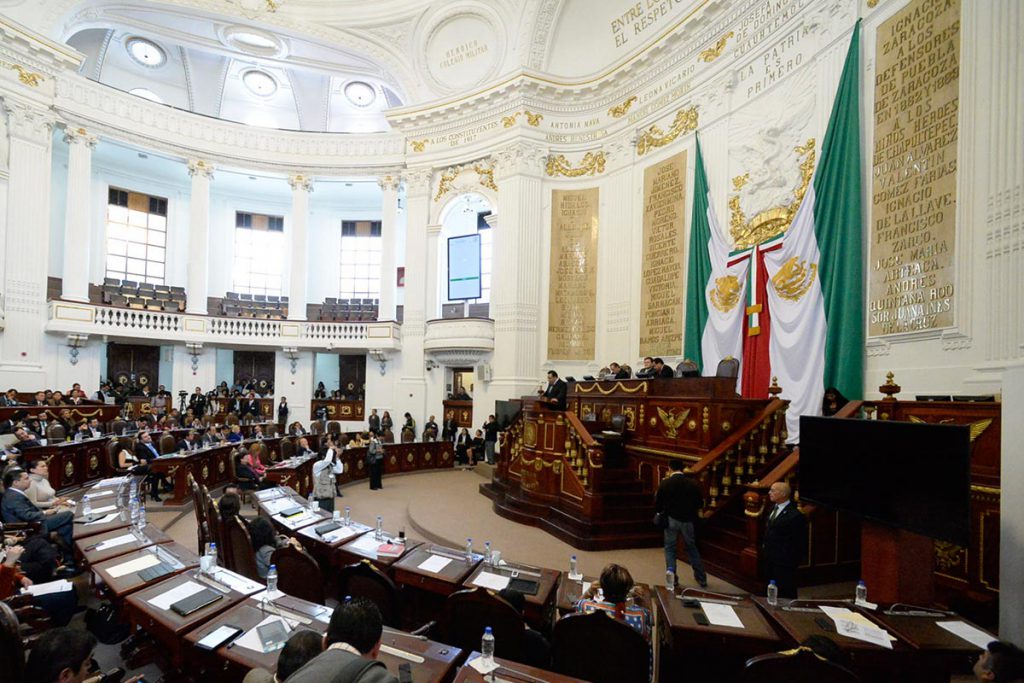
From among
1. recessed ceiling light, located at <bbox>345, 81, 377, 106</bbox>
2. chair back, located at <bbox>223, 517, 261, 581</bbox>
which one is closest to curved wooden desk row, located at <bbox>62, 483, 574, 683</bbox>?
chair back, located at <bbox>223, 517, 261, 581</bbox>

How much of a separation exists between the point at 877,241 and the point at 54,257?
22.8 m

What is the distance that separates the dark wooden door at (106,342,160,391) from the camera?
17.3 m

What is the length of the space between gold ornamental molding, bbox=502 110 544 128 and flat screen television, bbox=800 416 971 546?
13015mm

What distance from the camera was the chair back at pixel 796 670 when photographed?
7.46ft

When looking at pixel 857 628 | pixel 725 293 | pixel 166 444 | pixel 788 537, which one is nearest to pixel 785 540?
pixel 788 537

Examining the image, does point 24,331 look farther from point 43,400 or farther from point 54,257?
point 54,257

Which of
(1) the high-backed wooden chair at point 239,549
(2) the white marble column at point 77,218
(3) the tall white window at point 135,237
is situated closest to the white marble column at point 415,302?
(2) the white marble column at point 77,218

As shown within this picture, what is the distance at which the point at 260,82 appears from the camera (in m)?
19.7

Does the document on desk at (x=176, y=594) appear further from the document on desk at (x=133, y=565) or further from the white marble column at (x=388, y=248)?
the white marble column at (x=388, y=248)

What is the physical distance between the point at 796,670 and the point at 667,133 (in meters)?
12.3

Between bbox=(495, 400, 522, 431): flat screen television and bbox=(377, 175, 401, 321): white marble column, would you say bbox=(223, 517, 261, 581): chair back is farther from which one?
bbox=(377, 175, 401, 321): white marble column

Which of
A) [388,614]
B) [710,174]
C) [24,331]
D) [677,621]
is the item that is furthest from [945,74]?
[24,331]

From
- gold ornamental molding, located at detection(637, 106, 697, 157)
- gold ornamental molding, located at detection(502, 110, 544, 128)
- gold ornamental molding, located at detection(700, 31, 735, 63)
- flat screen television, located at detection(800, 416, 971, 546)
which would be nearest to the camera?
flat screen television, located at detection(800, 416, 971, 546)

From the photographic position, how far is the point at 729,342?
9914mm
